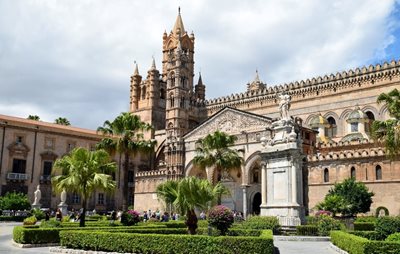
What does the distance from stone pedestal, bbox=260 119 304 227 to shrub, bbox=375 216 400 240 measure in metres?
5.58

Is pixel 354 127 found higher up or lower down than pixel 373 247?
higher up

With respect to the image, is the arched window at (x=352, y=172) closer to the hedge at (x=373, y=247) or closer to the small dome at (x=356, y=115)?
the small dome at (x=356, y=115)

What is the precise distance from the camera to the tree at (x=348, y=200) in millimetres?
34500

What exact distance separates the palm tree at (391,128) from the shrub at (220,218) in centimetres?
1252

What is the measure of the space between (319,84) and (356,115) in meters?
8.70

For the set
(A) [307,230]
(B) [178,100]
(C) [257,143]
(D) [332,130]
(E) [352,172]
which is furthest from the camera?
(B) [178,100]

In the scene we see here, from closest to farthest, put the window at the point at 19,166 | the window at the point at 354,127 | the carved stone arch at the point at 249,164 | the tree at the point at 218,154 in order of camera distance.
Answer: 1. the tree at the point at 218,154
2. the carved stone arch at the point at 249,164
3. the window at the point at 354,127
4. the window at the point at 19,166

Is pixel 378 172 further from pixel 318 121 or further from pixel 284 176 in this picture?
pixel 284 176

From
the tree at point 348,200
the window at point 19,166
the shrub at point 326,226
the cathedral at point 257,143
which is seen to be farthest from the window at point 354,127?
the window at point 19,166

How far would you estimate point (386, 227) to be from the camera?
18844 millimetres

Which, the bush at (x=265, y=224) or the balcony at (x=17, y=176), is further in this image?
the balcony at (x=17, y=176)

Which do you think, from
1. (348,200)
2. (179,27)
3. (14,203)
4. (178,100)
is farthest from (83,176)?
(179,27)

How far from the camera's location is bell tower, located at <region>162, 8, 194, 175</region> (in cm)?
5941

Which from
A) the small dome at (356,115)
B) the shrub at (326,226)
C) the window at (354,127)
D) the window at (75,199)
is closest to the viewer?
the shrub at (326,226)
